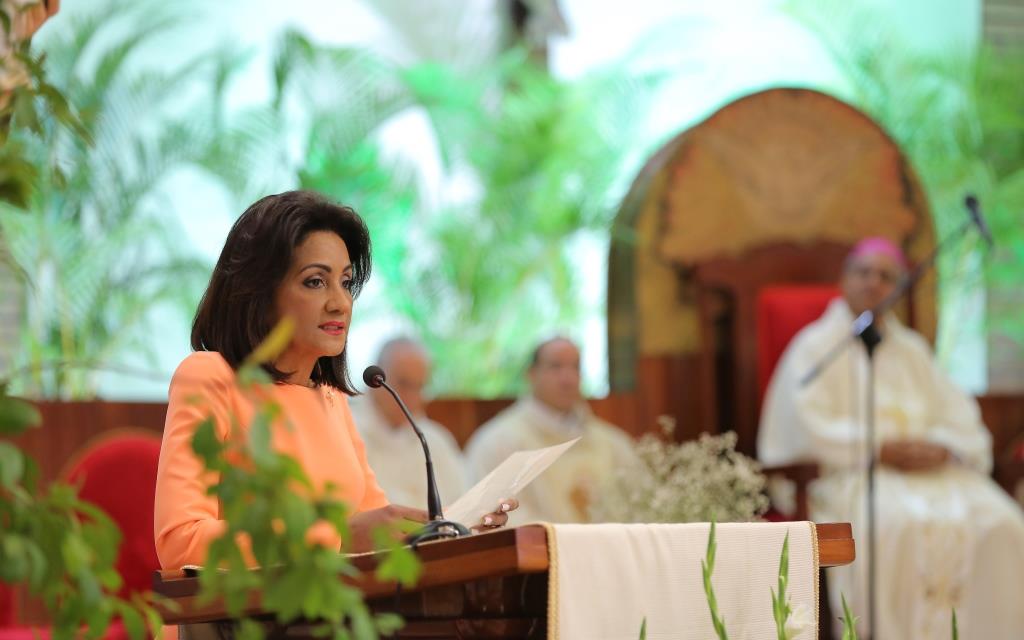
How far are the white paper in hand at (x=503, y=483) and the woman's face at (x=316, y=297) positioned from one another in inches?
14.9

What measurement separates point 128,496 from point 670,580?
2.87 metres

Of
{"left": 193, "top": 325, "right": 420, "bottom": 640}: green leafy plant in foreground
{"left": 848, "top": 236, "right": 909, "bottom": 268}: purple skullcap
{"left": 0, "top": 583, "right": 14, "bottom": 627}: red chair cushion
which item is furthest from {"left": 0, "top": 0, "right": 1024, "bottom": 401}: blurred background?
{"left": 193, "top": 325, "right": 420, "bottom": 640}: green leafy plant in foreground

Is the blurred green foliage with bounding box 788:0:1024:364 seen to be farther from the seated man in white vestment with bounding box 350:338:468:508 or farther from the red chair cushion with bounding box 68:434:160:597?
the red chair cushion with bounding box 68:434:160:597

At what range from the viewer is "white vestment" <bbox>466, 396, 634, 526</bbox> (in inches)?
261

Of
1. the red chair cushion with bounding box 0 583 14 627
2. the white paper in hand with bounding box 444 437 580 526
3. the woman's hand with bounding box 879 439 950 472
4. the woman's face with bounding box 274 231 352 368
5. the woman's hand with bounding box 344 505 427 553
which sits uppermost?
the woman's face with bounding box 274 231 352 368

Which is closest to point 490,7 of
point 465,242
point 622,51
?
point 622,51

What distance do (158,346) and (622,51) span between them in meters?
3.25

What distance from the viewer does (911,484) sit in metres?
6.55

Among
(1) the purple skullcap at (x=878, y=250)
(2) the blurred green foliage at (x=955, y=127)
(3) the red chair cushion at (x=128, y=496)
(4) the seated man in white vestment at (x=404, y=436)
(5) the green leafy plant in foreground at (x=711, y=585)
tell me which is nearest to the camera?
(5) the green leafy plant in foreground at (x=711, y=585)

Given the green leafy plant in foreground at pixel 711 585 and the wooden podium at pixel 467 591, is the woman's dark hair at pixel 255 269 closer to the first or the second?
the wooden podium at pixel 467 591

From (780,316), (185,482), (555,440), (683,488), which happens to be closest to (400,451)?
(555,440)

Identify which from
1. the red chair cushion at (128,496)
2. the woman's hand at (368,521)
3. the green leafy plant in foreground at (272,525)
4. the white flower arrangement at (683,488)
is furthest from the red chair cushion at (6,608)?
the green leafy plant in foreground at (272,525)

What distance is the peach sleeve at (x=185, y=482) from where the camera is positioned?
2486 mm

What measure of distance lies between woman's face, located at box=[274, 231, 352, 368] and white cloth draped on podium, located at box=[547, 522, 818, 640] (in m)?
0.71
